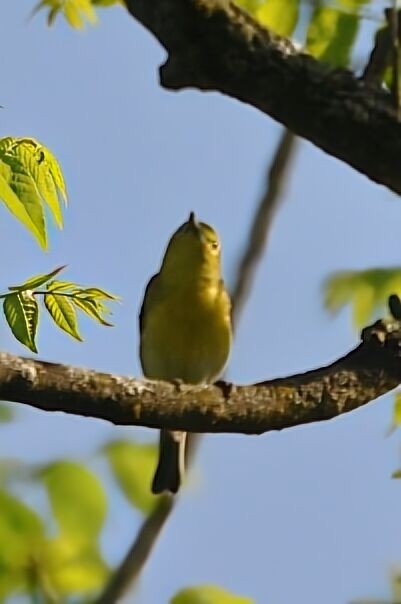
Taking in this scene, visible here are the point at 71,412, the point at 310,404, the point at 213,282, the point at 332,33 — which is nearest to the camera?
the point at 71,412

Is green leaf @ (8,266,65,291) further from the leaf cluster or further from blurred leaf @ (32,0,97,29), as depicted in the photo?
blurred leaf @ (32,0,97,29)

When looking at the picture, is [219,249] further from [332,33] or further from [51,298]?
[51,298]

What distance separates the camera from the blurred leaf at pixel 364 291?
291 cm

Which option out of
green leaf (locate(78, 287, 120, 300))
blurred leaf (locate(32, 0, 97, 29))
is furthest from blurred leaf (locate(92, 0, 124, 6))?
green leaf (locate(78, 287, 120, 300))

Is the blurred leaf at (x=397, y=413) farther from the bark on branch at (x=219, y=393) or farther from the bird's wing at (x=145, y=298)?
the bird's wing at (x=145, y=298)

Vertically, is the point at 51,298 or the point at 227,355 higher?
the point at 227,355

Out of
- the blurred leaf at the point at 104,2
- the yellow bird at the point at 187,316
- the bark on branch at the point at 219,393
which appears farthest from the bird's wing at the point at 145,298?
the bark on branch at the point at 219,393

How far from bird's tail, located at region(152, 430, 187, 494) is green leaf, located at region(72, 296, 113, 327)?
186cm

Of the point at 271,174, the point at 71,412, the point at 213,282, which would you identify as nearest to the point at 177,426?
the point at 71,412

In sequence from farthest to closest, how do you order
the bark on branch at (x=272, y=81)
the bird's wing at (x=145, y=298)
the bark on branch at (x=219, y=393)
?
the bird's wing at (x=145, y=298) < the bark on branch at (x=272, y=81) < the bark on branch at (x=219, y=393)

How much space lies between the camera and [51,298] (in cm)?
174

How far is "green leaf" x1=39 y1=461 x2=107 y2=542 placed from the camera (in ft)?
6.93

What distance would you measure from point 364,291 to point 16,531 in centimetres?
128

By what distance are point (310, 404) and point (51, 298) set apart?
528 mm
